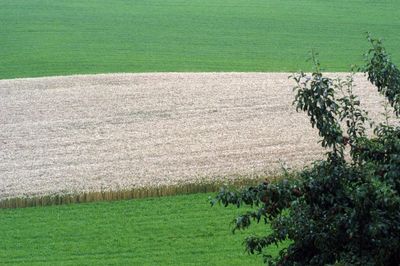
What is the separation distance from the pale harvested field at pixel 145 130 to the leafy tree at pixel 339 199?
10484 millimetres

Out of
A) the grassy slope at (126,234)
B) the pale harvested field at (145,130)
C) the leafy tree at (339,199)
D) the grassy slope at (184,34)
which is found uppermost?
the grassy slope at (184,34)

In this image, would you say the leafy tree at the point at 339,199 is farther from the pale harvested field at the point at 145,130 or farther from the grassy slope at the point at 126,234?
the pale harvested field at the point at 145,130

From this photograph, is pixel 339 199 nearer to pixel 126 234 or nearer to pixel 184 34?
pixel 126 234

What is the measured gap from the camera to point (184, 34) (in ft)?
123

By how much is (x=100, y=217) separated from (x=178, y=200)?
1.93 m

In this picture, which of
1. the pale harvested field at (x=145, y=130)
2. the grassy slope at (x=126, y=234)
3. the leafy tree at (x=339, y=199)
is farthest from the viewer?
the pale harvested field at (x=145, y=130)

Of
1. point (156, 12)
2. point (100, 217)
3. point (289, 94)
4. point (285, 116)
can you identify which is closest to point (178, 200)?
point (100, 217)

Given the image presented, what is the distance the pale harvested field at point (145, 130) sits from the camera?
67.0 feet

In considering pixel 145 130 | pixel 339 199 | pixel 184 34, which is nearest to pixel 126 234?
pixel 145 130

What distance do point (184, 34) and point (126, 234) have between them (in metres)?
21.8

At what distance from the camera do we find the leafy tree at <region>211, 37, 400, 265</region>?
8.13 meters

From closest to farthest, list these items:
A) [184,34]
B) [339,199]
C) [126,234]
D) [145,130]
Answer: [339,199] < [126,234] < [145,130] < [184,34]

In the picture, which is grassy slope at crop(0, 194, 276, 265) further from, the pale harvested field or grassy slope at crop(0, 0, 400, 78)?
grassy slope at crop(0, 0, 400, 78)

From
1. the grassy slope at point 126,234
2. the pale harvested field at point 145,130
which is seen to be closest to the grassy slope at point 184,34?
the pale harvested field at point 145,130
